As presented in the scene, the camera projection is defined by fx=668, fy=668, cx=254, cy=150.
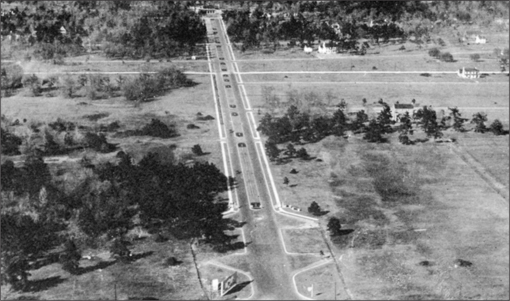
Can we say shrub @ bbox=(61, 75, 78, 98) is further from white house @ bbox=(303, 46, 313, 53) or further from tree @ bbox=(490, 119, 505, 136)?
tree @ bbox=(490, 119, 505, 136)

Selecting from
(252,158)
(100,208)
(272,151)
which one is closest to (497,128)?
(272,151)

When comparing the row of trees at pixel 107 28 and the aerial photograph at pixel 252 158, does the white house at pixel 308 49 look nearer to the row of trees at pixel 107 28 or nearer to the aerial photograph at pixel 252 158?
the aerial photograph at pixel 252 158

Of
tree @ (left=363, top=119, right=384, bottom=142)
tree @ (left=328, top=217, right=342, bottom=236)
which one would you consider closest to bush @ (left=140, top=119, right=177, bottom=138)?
tree @ (left=363, top=119, right=384, bottom=142)

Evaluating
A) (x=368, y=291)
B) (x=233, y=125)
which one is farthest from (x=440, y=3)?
(x=368, y=291)

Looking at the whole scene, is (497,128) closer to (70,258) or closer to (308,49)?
(308,49)

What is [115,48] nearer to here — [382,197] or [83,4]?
[83,4]
